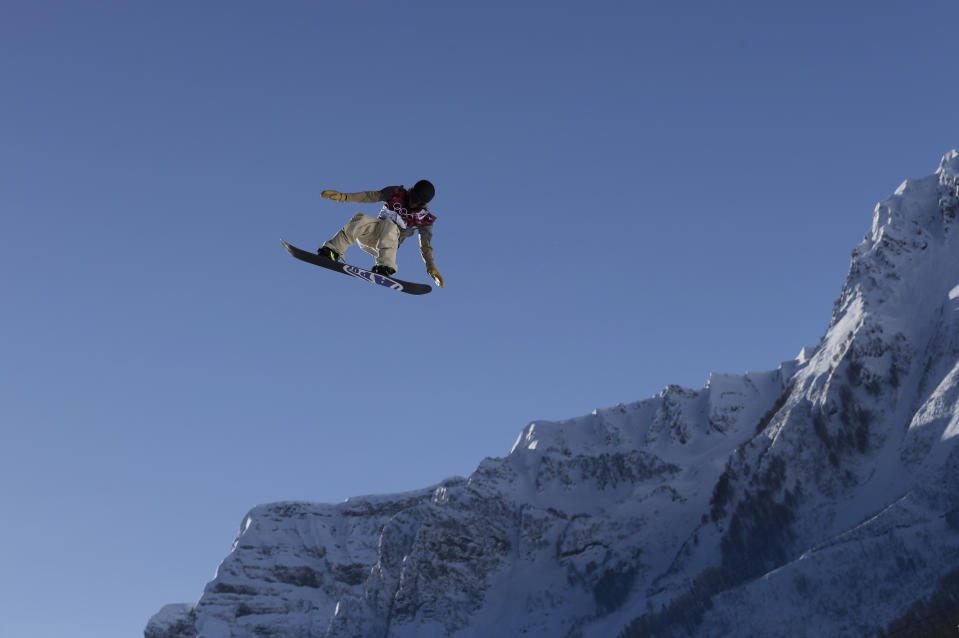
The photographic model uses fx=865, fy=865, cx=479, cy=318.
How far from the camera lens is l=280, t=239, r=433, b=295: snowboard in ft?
81.4

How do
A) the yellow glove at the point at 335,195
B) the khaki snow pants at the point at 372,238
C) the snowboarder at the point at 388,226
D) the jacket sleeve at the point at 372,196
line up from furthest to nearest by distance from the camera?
the khaki snow pants at the point at 372,238 < the jacket sleeve at the point at 372,196 < the snowboarder at the point at 388,226 < the yellow glove at the point at 335,195

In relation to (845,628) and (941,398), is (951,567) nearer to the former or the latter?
(845,628)

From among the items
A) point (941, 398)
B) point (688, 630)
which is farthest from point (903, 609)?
point (941, 398)

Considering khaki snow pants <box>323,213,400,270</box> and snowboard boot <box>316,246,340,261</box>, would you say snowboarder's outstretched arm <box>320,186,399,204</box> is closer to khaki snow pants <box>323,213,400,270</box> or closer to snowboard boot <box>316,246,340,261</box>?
khaki snow pants <box>323,213,400,270</box>

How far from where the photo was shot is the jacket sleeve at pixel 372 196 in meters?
22.7

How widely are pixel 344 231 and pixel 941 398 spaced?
208189 mm

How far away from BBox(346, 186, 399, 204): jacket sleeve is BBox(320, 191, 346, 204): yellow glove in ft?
1.04

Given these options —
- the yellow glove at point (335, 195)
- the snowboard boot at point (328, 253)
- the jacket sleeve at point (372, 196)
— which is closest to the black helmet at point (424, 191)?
the jacket sleeve at point (372, 196)

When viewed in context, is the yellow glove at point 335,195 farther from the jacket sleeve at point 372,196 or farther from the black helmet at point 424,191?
the black helmet at point 424,191

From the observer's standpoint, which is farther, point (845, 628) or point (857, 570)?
point (857, 570)

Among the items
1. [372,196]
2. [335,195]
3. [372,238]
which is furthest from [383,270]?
[335,195]

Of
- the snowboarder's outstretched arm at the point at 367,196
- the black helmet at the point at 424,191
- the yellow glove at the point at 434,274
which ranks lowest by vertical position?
the yellow glove at the point at 434,274

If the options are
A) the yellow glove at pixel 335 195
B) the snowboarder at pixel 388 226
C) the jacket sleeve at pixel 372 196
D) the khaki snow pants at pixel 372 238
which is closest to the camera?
the yellow glove at pixel 335 195

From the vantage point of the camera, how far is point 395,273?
2370 centimetres
